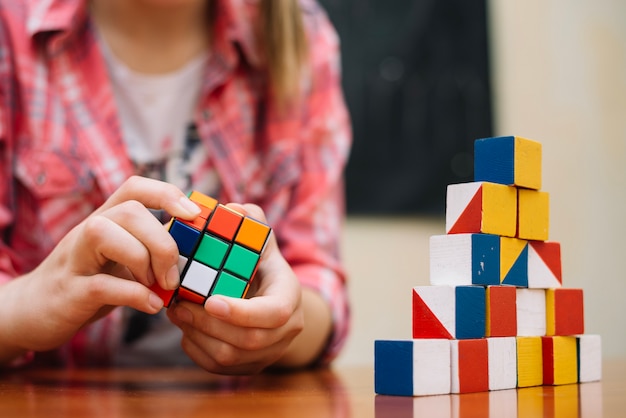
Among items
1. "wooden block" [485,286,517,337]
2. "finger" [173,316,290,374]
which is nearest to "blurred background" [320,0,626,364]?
"finger" [173,316,290,374]

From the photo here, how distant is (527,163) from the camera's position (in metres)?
0.74

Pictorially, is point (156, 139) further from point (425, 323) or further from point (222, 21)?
point (425, 323)

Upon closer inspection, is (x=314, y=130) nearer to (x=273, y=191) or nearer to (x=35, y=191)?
(x=273, y=191)

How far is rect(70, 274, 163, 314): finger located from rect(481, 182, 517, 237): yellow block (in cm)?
31

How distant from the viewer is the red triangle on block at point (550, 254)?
29.8 inches

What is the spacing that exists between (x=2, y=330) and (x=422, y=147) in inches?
63.8

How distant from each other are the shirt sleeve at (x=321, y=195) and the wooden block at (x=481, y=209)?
0.43 metres

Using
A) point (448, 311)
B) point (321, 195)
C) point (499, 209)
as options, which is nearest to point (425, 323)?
point (448, 311)

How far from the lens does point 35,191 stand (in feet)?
3.70

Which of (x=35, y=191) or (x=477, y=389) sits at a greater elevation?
(x=35, y=191)

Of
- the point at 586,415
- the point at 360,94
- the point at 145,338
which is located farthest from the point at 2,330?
the point at 360,94

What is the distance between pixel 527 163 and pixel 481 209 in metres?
0.09

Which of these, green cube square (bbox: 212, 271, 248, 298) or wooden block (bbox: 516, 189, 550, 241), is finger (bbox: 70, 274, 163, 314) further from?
wooden block (bbox: 516, 189, 550, 241)

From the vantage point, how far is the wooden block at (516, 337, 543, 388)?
0.72 metres
